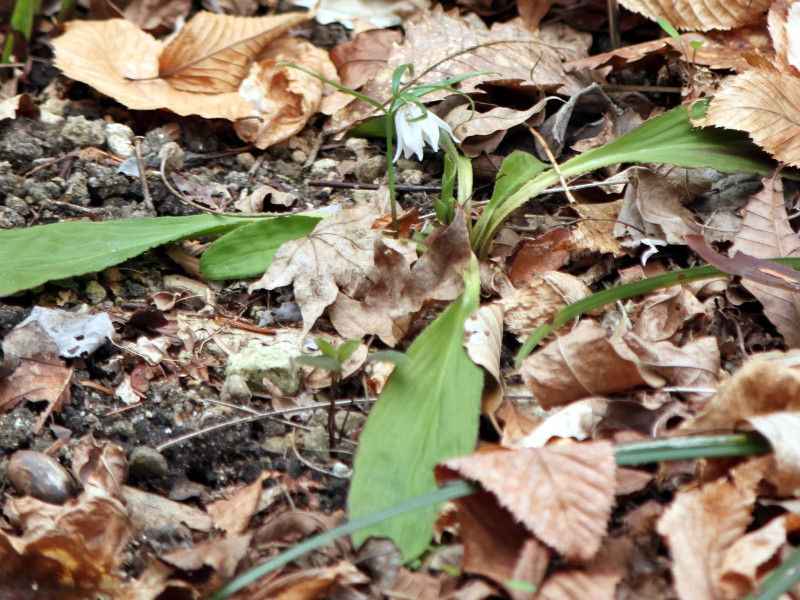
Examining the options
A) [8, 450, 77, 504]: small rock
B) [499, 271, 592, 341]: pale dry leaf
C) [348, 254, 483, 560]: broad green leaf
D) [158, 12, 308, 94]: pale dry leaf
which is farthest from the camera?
[158, 12, 308, 94]: pale dry leaf

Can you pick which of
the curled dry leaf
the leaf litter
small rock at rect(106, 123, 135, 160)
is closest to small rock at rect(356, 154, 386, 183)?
the leaf litter

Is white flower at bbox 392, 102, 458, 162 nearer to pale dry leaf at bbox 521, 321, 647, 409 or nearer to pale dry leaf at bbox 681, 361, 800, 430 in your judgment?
pale dry leaf at bbox 521, 321, 647, 409

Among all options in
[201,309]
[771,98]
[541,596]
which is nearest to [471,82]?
[771,98]

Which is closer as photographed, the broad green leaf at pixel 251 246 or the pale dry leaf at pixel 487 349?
the pale dry leaf at pixel 487 349

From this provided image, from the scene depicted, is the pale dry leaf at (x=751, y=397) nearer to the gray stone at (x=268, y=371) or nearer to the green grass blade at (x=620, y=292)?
the green grass blade at (x=620, y=292)

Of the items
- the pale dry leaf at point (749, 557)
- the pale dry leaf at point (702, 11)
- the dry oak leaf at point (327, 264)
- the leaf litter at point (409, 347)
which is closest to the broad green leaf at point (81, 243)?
the leaf litter at point (409, 347)

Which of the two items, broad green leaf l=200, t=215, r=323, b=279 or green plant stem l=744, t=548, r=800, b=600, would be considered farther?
broad green leaf l=200, t=215, r=323, b=279
